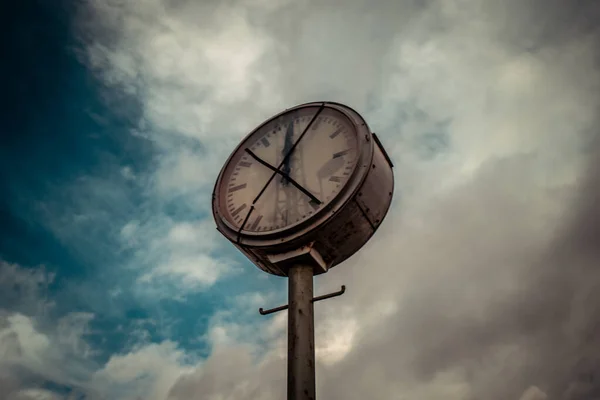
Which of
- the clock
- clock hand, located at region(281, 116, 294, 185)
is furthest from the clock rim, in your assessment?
clock hand, located at region(281, 116, 294, 185)

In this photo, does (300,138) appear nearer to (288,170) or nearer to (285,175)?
(288,170)

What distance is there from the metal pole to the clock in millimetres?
272

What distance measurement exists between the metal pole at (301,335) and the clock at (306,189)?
0.27 m

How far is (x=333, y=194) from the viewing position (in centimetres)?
574

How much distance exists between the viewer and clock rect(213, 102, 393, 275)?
5734 millimetres

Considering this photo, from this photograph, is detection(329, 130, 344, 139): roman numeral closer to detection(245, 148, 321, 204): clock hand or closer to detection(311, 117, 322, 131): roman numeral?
detection(311, 117, 322, 131): roman numeral

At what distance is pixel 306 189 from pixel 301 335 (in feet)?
6.01

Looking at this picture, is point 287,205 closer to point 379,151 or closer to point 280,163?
point 280,163

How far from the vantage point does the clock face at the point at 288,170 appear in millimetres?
5969

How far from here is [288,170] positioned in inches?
256

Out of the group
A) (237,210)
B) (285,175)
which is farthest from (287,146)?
(237,210)

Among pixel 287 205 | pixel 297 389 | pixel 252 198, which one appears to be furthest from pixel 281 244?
pixel 297 389

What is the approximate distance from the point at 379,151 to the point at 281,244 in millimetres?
1790

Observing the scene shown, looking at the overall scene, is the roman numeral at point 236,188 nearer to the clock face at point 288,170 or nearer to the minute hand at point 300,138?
the clock face at point 288,170
